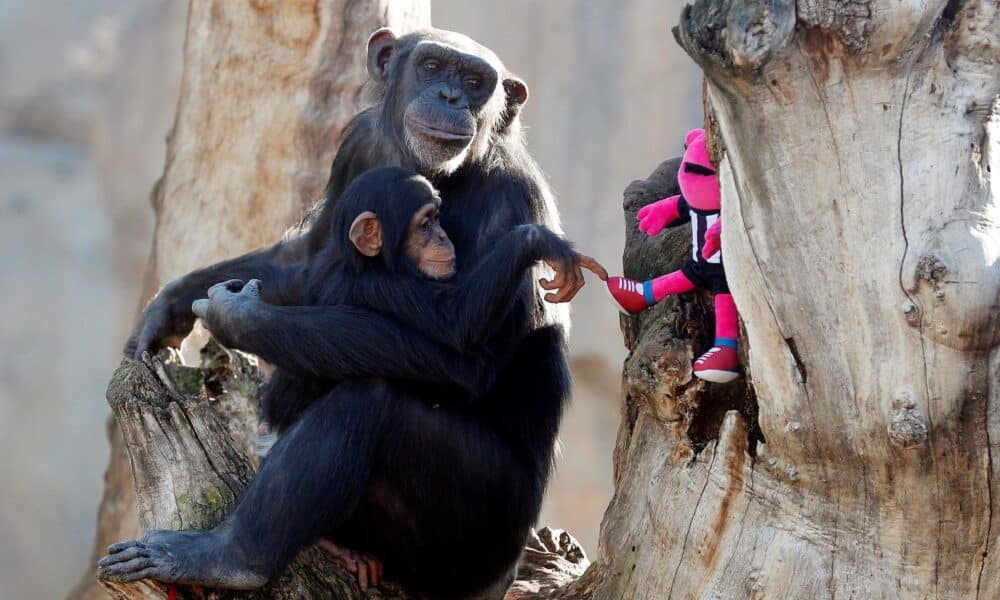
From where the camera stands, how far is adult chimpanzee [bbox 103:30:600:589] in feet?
13.7

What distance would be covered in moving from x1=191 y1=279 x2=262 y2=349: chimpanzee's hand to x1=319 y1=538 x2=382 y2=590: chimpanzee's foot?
2.74ft

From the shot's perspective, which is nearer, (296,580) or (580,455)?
(296,580)

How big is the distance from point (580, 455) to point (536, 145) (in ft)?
10.4

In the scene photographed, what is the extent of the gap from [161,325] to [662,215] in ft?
7.95

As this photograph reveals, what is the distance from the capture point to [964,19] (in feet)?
10.1

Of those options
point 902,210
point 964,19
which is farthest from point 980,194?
point 964,19

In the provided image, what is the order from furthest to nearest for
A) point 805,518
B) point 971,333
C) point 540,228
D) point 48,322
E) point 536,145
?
point 48,322
point 536,145
point 540,228
point 805,518
point 971,333

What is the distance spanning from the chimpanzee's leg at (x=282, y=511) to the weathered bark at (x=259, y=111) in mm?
3014

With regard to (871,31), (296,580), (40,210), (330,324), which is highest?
(40,210)

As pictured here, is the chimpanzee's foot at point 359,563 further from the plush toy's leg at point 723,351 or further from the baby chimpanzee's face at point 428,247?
the plush toy's leg at point 723,351

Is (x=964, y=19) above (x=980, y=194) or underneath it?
above

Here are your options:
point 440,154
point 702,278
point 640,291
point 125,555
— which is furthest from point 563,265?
point 125,555

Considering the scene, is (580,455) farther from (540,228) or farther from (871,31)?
(871,31)

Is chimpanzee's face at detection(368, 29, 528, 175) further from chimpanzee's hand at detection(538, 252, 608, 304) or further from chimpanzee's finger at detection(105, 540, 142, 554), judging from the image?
chimpanzee's finger at detection(105, 540, 142, 554)
